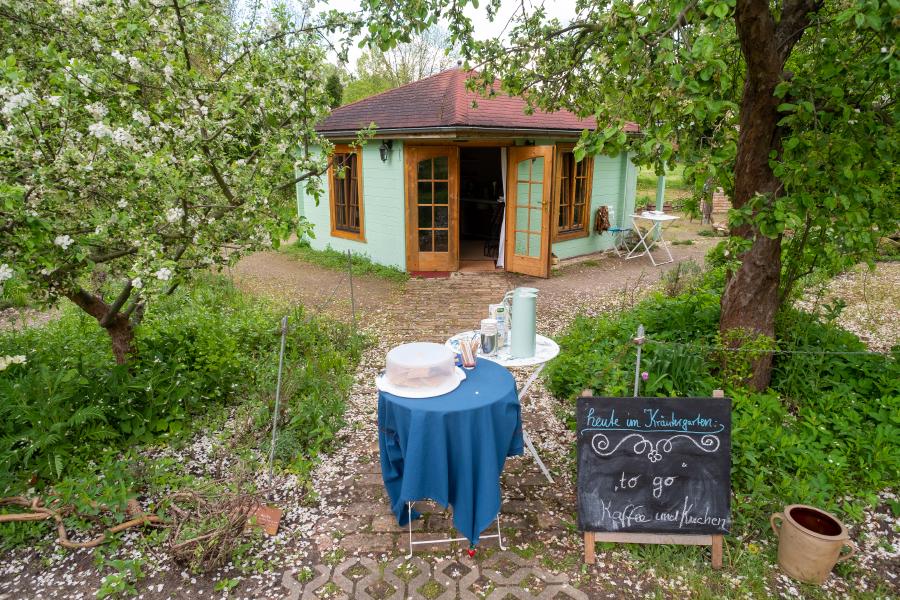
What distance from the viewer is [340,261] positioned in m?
10.6

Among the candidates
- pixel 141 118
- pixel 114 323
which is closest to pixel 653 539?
pixel 141 118

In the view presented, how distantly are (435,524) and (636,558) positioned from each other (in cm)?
115

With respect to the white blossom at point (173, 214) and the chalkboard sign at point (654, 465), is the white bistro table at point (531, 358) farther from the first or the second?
the white blossom at point (173, 214)

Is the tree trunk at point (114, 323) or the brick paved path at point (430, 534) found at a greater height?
the tree trunk at point (114, 323)

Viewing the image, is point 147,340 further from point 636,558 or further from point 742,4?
point 742,4

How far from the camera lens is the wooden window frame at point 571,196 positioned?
9.29 meters

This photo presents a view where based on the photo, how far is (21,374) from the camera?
12.5ft

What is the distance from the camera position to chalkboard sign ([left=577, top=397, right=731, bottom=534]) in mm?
2844

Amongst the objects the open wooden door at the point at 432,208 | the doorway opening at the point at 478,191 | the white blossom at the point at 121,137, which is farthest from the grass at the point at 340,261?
the white blossom at the point at 121,137

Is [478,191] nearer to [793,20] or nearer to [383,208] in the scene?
[383,208]

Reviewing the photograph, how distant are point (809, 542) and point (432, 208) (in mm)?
7509

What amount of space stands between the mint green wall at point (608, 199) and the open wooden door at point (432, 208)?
2.37 metres

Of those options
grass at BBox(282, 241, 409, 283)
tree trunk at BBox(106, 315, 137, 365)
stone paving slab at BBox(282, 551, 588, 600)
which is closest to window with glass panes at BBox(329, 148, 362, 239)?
grass at BBox(282, 241, 409, 283)

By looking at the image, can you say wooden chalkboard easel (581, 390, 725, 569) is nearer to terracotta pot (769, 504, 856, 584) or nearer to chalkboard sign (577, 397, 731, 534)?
chalkboard sign (577, 397, 731, 534)
